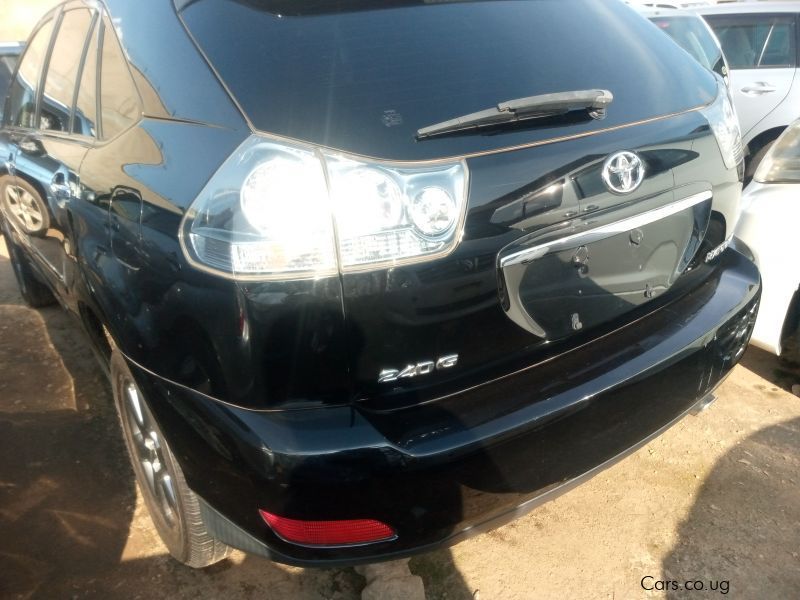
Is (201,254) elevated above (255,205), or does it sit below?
below

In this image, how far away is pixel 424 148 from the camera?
57.2 inches

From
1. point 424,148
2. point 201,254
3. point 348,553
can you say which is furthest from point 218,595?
point 424,148

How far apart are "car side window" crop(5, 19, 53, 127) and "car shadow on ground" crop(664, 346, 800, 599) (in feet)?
9.59

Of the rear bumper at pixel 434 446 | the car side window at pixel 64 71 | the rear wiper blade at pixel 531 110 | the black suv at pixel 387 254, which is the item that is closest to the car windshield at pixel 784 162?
the black suv at pixel 387 254

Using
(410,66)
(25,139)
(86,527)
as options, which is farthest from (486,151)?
(25,139)

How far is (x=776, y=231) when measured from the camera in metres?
2.67

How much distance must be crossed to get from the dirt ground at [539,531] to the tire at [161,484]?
0.46ft

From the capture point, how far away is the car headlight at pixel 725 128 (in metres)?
1.98

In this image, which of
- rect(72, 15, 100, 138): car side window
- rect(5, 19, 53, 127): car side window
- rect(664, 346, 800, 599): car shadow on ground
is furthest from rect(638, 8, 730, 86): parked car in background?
rect(72, 15, 100, 138): car side window

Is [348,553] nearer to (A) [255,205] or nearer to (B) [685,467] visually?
(A) [255,205]

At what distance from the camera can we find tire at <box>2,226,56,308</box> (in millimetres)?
3818

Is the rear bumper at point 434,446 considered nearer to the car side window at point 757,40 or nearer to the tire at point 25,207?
the tire at point 25,207

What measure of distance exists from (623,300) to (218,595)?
4.86ft

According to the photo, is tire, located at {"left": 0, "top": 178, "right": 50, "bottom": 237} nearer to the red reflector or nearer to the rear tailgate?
the rear tailgate
